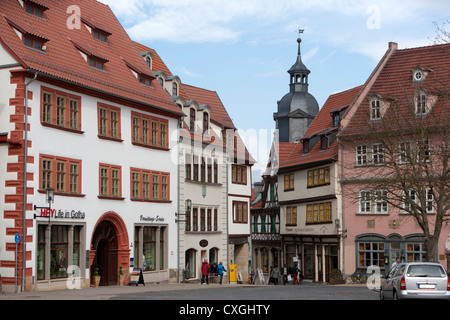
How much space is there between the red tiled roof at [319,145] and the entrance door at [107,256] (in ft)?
69.3

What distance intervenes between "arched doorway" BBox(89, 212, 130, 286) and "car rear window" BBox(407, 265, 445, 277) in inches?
754

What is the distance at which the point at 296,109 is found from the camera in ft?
346

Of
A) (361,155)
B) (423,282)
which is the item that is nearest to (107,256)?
(423,282)

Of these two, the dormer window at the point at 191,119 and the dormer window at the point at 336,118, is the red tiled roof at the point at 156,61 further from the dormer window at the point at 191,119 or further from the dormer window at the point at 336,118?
the dormer window at the point at 336,118

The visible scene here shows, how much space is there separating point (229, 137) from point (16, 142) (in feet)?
83.1

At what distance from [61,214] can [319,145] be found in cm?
2988

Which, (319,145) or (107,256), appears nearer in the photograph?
(107,256)

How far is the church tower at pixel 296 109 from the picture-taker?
105 m

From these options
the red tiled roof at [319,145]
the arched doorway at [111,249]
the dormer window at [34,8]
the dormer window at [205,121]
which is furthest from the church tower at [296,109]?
the dormer window at [34,8]

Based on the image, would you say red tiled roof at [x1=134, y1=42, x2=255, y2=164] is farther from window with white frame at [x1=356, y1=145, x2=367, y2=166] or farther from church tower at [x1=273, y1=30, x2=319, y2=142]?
church tower at [x1=273, y1=30, x2=319, y2=142]

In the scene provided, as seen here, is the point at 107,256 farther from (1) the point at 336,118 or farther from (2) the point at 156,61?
(1) the point at 336,118

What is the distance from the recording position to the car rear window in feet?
82.7

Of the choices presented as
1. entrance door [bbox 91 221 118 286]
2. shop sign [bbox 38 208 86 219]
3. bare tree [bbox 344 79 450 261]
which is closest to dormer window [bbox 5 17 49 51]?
shop sign [bbox 38 208 86 219]
